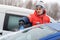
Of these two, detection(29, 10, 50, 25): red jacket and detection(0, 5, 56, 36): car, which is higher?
detection(29, 10, 50, 25): red jacket

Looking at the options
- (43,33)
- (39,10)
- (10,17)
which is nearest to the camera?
(43,33)

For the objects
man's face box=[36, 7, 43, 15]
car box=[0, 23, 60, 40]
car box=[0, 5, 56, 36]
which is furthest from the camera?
car box=[0, 5, 56, 36]

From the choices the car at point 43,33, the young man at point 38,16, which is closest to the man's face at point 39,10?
the young man at point 38,16

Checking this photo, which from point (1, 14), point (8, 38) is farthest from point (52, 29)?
point (1, 14)

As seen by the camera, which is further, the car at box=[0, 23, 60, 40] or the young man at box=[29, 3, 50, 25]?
the young man at box=[29, 3, 50, 25]

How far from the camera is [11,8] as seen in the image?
8766 millimetres

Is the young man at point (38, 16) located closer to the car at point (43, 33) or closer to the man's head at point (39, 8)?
the man's head at point (39, 8)

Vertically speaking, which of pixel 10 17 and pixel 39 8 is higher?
pixel 39 8

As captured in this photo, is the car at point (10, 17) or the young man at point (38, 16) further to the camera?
the car at point (10, 17)

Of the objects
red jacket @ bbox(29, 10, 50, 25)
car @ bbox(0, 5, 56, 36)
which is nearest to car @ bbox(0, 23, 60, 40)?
red jacket @ bbox(29, 10, 50, 25)

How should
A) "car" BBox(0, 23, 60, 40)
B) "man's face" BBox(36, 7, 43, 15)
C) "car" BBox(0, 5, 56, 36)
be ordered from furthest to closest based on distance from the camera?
1. "car" BBox(0, 5, 56, 36)
2. "man's face" BBox(36, 7, 43, 15)
3. "car" BBox(0, 23, 60, 40)

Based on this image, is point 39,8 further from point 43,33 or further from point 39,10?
point 43,33

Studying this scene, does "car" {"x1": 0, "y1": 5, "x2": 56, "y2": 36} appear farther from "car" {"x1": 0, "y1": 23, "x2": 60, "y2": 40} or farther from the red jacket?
"car" {"x1": 0, "y1": 23, "x2": 60, "y2": 40}

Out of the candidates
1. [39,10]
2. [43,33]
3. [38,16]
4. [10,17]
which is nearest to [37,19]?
[38,16]
